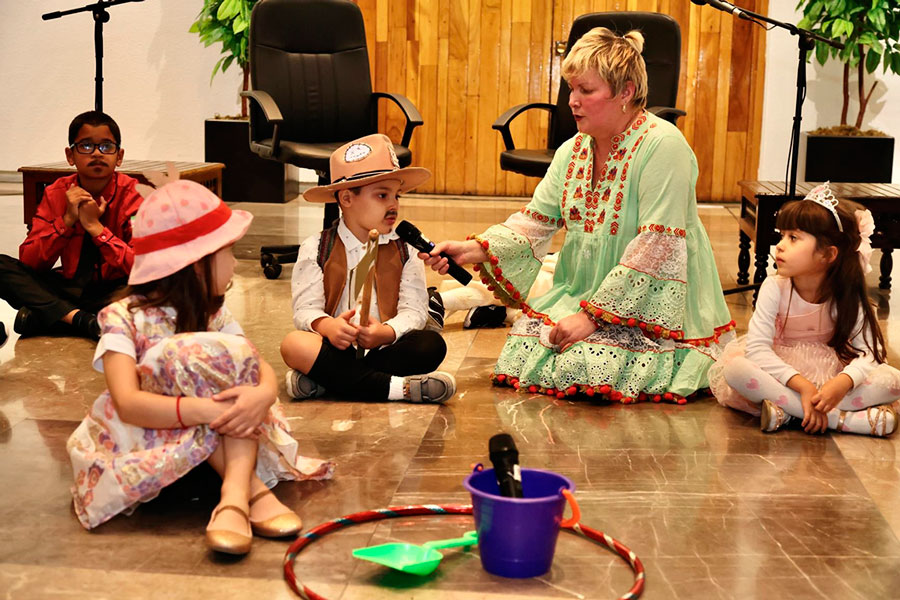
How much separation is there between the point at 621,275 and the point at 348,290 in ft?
2.24

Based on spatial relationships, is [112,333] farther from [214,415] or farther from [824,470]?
[824,470]

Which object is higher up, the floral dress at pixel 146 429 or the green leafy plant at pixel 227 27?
the green leafy plant at pixel 227 27

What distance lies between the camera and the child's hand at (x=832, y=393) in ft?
8.36

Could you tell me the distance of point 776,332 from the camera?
2.74m

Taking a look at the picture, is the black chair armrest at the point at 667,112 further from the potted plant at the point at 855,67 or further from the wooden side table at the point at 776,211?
the potted plant at the point at 855,67

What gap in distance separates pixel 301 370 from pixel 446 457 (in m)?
0.57

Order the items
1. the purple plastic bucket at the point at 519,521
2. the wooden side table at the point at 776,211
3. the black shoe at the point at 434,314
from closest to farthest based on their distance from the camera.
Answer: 1. the purple plastic bucket at the point at 519,521
2. the black shoe at the point at 434,314
3. the wooden side table at the point at 776,211

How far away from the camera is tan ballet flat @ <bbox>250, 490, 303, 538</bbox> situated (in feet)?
6.19

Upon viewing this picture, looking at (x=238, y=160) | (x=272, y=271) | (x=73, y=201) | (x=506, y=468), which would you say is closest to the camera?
(x=506, y=468)

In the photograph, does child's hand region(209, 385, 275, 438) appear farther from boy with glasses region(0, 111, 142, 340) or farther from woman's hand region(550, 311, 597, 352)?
→ boy with glasses region(0, 111, 142, 340)

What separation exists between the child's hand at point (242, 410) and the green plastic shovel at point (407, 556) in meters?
0.30

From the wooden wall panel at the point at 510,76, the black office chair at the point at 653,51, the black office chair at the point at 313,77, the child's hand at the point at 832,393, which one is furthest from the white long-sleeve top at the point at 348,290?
the wooden wall panel at the point at 510,76

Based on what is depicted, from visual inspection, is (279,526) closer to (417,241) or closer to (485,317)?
(417,241)

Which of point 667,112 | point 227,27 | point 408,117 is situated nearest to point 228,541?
point 408,117
